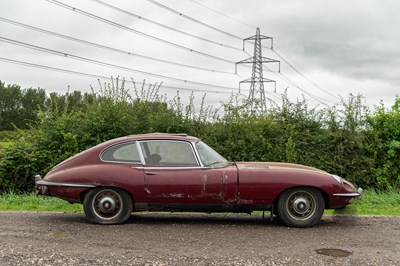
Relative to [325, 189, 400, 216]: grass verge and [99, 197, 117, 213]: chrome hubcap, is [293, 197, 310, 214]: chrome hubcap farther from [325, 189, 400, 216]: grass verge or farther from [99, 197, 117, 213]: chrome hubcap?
[99, 197, 117, 213]: chrome hubcap

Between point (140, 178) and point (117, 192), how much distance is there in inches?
16.5

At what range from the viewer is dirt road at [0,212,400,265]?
551 centimetres

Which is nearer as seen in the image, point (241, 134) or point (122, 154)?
point (122, 154)

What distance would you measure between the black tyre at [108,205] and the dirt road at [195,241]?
176mm

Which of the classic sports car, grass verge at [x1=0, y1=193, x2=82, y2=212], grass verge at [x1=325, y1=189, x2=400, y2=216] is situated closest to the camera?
the classic sports car

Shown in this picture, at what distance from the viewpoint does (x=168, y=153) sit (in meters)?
7.82

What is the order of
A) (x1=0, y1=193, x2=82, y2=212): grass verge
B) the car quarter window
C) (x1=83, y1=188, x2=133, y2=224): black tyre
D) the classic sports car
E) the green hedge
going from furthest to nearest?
the green hedge < (x1=0, y1=193, x2=82, y2=212): grass verge < the car quarter window < (x1=83, y1=188, x2=133, y2=224): black tyre < the classic sports car

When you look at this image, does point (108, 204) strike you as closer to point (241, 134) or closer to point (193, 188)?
point (193, 188)

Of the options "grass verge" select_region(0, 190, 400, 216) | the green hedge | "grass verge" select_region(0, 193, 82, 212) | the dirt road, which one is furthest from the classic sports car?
the green hedge

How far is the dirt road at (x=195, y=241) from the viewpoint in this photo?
18.1 feet

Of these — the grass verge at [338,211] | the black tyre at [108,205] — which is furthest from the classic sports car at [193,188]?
the grass verge at [338,211]

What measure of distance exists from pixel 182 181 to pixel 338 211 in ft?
11.3

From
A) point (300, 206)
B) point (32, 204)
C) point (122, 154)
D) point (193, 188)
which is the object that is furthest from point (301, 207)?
point (32, 204)

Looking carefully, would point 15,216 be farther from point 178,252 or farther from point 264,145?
point 264,145
